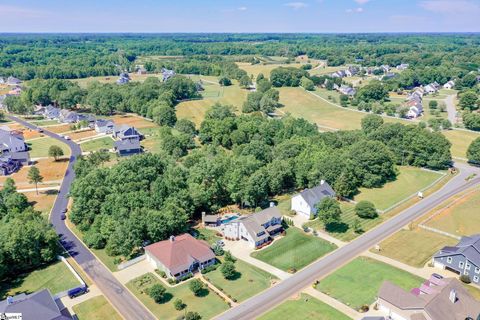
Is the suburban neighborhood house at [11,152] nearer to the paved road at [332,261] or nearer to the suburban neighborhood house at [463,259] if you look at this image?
the paved road at [332,261]

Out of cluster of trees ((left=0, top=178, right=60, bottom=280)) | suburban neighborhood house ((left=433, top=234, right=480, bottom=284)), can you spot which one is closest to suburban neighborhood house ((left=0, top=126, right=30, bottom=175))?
cluster of trees ((left=0, top=178, right=60, bottom=280))

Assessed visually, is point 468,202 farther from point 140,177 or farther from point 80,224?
point 80,224

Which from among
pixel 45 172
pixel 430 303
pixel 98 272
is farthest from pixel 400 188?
pixel 45 172

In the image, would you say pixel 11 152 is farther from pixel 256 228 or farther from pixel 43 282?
pixel 256 228

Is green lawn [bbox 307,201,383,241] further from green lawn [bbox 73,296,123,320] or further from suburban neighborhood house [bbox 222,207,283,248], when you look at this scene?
green lawn [bbox 73,296,123,320]

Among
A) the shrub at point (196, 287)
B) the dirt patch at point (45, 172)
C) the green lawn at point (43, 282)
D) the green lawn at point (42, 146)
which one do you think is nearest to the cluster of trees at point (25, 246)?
the green lawn at point (43, 282)

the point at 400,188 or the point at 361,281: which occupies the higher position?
the point at 400,188

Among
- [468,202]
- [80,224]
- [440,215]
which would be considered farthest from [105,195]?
[468,202]
